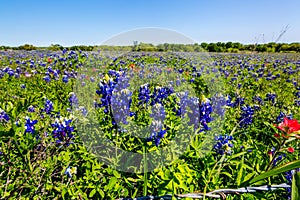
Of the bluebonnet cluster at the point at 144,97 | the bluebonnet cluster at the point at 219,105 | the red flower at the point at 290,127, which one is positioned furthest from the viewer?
the bluebonnet cluster at the point at 219,105

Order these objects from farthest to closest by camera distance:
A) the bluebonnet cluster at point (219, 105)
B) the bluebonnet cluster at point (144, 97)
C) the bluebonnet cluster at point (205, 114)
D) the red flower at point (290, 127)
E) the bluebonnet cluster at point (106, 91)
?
the bluebonnet cluster at point (219, 105), the bluebonnet cluster at point (144, 97), the bluebonnet cluster at point (205, 114), the bluebonnet cluster at point (106, 91), the red flower at point (290, 127)

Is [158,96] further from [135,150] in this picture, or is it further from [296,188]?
[296,188]

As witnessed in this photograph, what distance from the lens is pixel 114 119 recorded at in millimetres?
1883

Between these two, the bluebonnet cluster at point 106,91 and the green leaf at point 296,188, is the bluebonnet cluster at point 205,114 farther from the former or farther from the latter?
the green leaf at point 296,188

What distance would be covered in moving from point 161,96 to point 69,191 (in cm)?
122

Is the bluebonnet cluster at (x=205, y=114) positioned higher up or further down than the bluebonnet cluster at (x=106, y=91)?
further down

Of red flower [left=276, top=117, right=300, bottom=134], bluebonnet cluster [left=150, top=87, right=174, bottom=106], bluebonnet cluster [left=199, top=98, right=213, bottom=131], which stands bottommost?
bluebonnet cluster [left=199, top=98, right=213, bottom=131]

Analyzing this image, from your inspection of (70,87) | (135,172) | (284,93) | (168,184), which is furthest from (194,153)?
(284,93)

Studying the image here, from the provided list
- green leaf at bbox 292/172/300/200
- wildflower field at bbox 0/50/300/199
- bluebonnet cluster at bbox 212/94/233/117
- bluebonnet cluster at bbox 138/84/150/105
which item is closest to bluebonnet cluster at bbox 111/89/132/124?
wildflower field at bbox 0/50/300/199

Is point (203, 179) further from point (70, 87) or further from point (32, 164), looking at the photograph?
point (70, 87)

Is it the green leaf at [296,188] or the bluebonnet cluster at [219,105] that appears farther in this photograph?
the bluebonnet cluster at [219,105]

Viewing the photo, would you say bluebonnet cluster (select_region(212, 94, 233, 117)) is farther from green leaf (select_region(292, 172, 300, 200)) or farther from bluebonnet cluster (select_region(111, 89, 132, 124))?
green leaf (select_region(292, 172, 300, 200))

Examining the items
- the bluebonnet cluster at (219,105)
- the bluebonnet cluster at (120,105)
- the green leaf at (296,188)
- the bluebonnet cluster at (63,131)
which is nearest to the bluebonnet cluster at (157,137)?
the bluebonnet cluster at (120,105)

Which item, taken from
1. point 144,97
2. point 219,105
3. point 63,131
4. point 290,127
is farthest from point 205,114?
point 63,131
